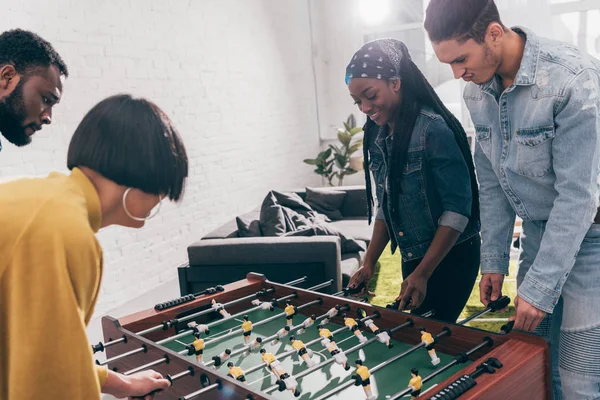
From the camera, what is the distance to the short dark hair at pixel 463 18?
3.92 ft

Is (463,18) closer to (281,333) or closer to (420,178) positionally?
(420,178)

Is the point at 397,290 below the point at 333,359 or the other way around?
below

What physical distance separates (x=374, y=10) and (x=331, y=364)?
6.57 m

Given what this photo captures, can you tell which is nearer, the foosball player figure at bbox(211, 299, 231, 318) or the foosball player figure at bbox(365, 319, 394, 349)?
the foosball player figure at bbox(365, 319, 394, 349)

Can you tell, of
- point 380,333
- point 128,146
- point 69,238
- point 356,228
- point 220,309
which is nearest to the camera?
point 69,238

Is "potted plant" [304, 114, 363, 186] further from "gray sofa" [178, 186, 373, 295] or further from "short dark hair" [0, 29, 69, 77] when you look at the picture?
"short dark hair" [0, 29, 69, 77]

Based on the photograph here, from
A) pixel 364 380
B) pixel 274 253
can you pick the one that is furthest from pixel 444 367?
pixel 274 253

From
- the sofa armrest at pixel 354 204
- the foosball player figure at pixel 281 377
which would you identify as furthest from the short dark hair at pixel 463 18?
the sofa armrest at pixel 354 204

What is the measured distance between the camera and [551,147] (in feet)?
4.07

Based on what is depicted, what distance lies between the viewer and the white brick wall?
352cm

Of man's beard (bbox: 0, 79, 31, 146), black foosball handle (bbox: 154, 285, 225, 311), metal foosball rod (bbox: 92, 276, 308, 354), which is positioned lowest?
metal foosball rod (bbox: 92, 276, 308, 354)

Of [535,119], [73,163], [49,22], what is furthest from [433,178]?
[49,22]

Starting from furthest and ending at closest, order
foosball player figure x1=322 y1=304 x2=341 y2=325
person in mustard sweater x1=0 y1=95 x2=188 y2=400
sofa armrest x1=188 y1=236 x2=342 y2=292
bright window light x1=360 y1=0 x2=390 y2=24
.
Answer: bright window light x1=360 y1=0 x2=390 y2=24
sofa armrest x1=188 y1=236 x2=342 y2=292
foosball player figure x1=322 y1=304 x2=341 y2=325
person in mustard sweater x1=0 y1=95 x2=188 y2=400

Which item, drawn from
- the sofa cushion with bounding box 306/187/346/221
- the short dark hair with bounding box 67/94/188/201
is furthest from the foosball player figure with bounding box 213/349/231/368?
the sofa cushion with bounding box 306/187/346/221
